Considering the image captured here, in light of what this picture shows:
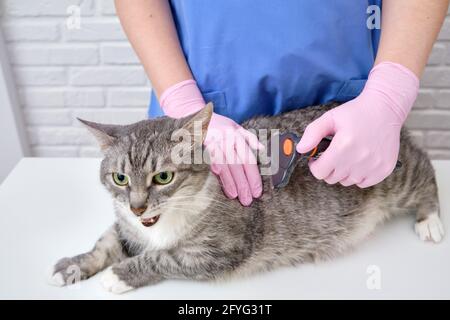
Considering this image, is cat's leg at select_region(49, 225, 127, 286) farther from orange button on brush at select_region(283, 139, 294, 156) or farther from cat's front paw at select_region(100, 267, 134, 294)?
orange button on brush at select_region(283, 139, 294, 156)

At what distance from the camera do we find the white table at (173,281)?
36.0 inches

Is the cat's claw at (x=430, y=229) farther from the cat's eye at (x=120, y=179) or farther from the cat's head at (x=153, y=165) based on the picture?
the cat's eye at (x=120, y=179)

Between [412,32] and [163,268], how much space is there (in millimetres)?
739

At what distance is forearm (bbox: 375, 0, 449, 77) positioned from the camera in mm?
1051

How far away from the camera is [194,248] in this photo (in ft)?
3.25

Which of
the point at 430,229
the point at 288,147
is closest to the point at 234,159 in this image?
the point at 288,147

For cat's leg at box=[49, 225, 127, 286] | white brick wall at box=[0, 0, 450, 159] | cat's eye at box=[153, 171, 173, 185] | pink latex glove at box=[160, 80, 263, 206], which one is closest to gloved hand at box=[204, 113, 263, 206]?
pink latex glove at box=[160, 80, 263, 206]

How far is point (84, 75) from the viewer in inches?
73.5

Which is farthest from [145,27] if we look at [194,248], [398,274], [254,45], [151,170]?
[398,274]

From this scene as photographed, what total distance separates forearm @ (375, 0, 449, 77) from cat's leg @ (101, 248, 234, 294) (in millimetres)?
573

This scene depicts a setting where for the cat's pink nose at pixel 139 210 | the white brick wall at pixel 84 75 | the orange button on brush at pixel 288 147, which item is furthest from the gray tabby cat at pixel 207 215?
the white brick wall at pixel 84 75

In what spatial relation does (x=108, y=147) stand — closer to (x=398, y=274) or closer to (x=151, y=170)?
(x=151, y=170)

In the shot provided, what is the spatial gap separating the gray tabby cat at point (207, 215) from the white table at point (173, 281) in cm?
3

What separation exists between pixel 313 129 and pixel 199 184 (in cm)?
25
